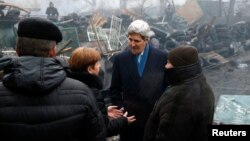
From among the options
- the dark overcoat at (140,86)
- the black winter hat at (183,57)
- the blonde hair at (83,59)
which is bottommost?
the dark overcoat at (140,86)

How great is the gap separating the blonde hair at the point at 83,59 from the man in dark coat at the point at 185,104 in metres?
0.63

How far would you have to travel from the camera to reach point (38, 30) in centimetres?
176

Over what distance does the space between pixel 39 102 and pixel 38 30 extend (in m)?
0.39

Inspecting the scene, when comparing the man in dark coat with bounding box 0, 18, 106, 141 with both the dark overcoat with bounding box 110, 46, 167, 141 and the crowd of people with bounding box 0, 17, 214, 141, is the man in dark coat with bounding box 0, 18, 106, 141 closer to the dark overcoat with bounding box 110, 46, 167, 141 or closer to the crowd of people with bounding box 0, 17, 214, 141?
the crowd of people with bounding box 0, 17, 214, 141

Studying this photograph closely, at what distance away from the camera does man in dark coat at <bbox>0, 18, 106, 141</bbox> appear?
1.67 meters

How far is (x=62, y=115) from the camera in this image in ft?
5.65

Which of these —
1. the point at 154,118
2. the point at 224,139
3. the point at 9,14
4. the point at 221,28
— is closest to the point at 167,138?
the point at 154,118

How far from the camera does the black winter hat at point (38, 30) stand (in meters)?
1.76

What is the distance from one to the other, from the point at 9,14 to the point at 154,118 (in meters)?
10.4

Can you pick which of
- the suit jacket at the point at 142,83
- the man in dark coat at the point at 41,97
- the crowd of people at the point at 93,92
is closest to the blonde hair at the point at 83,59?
the crowd of people at the point at 93,92

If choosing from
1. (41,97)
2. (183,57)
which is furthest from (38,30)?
(183,57)

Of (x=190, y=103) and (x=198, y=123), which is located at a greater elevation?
(x=190, y=103)

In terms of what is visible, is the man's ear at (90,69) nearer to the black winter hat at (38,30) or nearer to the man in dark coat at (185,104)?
the black winter hat at (38,30)

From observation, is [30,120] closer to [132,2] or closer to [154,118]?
[154,118]
